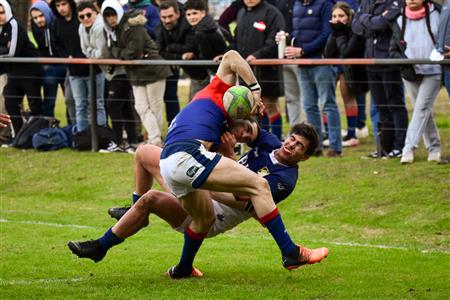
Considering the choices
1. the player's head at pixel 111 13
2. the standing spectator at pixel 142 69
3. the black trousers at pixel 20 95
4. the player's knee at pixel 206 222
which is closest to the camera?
the player's knee at pixel 206 222

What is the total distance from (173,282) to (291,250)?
3.85ft

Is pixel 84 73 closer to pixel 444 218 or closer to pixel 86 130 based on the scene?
pixel 86 130

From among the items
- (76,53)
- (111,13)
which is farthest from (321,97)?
(76,53)

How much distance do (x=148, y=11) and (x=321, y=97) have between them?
3.78m

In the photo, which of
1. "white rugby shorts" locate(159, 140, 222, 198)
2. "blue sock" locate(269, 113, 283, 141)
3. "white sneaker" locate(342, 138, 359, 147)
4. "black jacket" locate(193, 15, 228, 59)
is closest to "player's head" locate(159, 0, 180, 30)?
"black jacket" locate(193, 15, 228, 59)

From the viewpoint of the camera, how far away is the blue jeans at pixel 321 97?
617 inches

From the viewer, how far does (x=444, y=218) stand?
12781mm

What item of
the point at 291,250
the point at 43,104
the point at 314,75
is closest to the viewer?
the point at 291,250

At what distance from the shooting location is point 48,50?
18641 millimetres

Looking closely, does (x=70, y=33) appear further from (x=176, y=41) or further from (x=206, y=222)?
(x=206, y=222)

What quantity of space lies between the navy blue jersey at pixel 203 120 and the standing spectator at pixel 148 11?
837 cm

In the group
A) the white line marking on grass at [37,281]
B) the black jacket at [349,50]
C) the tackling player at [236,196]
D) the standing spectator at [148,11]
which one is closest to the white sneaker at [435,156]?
the black jacket at [349,50]

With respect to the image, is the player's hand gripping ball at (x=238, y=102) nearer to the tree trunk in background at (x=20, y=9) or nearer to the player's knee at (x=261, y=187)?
the player's knee at (x=261, y=187)

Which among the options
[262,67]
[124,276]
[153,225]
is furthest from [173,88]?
[124,276]
